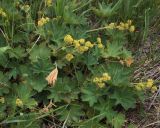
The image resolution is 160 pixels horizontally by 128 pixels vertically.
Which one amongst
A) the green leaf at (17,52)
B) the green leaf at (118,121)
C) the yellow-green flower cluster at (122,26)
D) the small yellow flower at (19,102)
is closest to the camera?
the small yellow flower at (19,102)

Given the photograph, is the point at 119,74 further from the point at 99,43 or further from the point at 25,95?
the point at 25,95

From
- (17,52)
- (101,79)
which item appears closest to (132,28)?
(101,79)

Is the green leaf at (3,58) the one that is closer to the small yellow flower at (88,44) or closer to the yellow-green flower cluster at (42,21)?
the yellow-green flower cluster at (42,21)

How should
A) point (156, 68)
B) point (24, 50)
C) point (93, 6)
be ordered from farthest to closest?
point (93, 6) < point (156, 68) < point (24, 50)

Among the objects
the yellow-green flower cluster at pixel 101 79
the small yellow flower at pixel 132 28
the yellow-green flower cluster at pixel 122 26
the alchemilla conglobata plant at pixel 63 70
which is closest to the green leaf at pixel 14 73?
the alchemilla conglobata plant at pixel 63 70

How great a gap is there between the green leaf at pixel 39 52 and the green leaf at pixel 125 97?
1.37ft

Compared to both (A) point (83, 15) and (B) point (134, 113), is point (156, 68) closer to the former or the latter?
(B) point (134, 113)

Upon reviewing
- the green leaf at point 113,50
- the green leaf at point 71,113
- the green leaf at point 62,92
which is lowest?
the green leaf at point 71,113

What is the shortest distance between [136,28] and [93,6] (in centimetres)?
30

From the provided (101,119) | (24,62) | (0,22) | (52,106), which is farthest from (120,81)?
(0,22)

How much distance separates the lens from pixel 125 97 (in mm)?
2367

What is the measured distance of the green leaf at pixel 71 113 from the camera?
2322mm

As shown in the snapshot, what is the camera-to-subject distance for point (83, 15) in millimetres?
2697

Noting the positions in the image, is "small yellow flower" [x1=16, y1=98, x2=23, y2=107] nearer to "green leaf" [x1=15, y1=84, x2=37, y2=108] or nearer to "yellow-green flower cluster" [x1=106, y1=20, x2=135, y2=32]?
"green leaf" [x1=15, y1=84, x2=37, y2=108]
